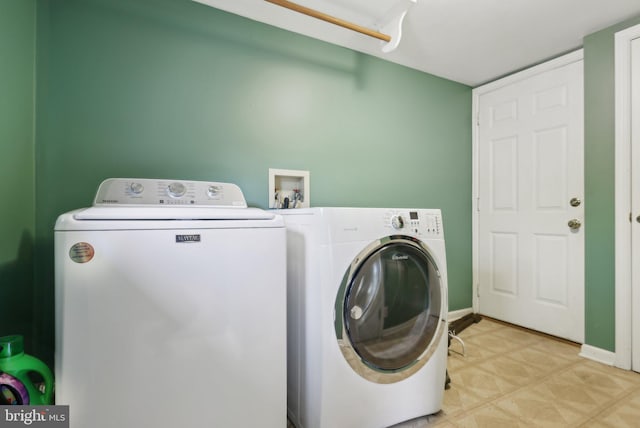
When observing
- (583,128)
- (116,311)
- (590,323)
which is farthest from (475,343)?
(116,311)

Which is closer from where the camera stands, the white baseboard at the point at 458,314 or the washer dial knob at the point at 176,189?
the washer dial knob at the point at 176,189

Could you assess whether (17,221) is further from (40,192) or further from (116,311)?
(116,311)

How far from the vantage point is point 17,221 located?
46.6 inches

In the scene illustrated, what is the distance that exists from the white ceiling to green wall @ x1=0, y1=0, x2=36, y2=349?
854 mm

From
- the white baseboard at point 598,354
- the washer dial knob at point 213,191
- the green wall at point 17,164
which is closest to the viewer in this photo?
the green wall at point 17,164

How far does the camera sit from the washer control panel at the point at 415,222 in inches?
47.9

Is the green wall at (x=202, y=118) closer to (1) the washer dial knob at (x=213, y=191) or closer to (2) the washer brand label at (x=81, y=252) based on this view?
(1) the washer dial knob at (x=213, y=191)

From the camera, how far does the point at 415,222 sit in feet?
4.16

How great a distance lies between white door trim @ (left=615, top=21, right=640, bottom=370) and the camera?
5.85ft

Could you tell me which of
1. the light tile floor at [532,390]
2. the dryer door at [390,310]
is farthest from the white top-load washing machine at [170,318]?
the light tile floor at [532,390]

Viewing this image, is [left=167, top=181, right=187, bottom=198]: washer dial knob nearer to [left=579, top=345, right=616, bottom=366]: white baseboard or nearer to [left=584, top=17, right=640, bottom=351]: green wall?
[left=584, top=17, right=640, bottom=351]: green wall

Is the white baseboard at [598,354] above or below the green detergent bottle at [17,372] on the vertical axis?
below

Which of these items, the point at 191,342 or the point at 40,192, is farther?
the point at 40,192

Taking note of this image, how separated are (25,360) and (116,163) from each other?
3.02 ft
